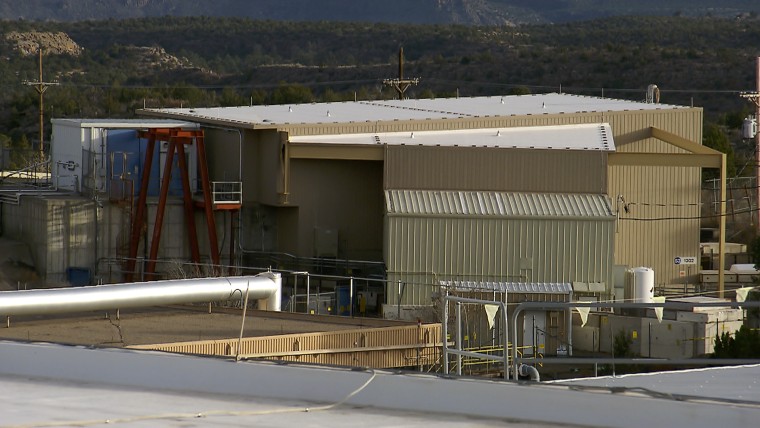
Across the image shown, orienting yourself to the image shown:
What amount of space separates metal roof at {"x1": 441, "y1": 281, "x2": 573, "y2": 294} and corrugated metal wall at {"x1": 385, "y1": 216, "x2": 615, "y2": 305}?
0.54 meters

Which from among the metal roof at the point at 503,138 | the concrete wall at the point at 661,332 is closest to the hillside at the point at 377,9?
the metal roof at the point at 503,138

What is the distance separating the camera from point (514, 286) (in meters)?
30.3

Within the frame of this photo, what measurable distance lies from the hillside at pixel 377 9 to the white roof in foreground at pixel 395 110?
13350 centimetres

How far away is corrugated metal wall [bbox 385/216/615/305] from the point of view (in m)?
31.2

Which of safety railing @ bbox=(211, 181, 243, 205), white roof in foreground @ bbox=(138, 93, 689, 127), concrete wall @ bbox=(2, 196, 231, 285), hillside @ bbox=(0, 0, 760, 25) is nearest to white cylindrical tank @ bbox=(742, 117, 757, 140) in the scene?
white roof in foreground @ bbox=(138, 93, 689, 127)

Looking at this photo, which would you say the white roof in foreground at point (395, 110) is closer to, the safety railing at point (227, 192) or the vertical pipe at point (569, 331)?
the safety railing at point (227, 192)

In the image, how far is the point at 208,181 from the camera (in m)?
33.4

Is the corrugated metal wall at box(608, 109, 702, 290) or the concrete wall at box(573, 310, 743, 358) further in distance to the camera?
the corrugated metal wall at box(608, 109, 702, 290)

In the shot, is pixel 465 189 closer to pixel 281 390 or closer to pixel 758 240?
pixel 758 240

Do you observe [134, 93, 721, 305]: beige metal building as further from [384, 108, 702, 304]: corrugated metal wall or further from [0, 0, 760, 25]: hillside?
[0, 0, 760, 25]: hillside

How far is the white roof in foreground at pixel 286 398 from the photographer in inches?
284

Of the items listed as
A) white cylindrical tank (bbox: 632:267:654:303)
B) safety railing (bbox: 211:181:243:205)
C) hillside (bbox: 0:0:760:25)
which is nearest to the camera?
white cylindrical tank (bbox: 632:267:654:303)

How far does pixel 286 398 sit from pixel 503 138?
89.8ft

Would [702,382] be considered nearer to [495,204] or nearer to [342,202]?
[495,204]
